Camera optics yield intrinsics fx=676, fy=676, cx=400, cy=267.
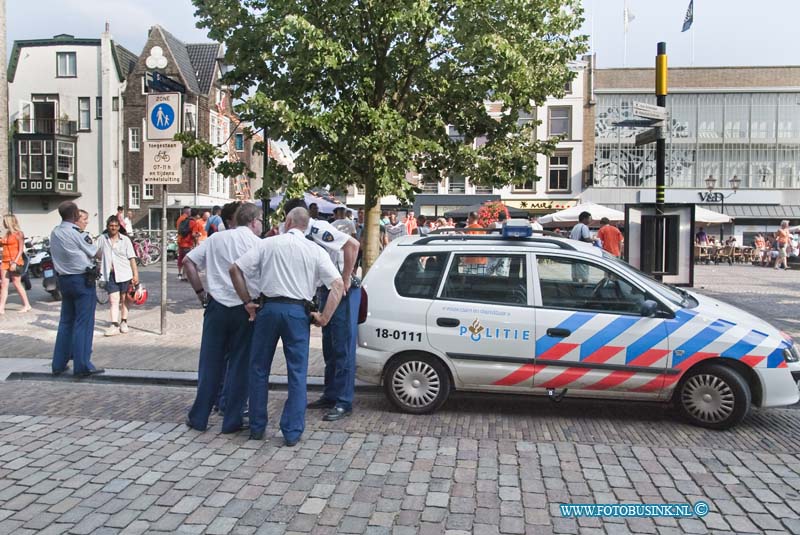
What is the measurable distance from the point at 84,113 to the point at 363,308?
141 feet

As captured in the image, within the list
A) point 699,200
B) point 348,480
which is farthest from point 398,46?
point 699,200

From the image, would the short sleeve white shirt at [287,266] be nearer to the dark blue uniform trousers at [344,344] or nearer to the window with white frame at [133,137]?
the dark blue uniform trousers at [344,344]

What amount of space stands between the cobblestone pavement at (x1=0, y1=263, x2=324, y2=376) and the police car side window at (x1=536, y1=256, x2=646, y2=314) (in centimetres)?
301

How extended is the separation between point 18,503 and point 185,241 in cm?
1170

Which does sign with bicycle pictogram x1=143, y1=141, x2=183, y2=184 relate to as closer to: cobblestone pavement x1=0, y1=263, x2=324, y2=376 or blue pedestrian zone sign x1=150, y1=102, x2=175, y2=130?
blue pedestrian zone sign x1=150, y1=102, x2=175, y2=130

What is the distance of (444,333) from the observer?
5.95 metres

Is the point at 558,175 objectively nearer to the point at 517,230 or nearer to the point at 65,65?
the point at 65,65

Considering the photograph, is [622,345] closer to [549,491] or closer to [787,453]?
[787,453]

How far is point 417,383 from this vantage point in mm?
6047

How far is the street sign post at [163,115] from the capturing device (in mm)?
9766

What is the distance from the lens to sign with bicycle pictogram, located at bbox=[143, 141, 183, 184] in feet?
32.2

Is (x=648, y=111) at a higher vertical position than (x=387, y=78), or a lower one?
lower

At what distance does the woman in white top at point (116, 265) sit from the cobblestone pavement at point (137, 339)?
33 cm

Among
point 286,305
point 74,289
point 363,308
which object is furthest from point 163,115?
point 286,305
